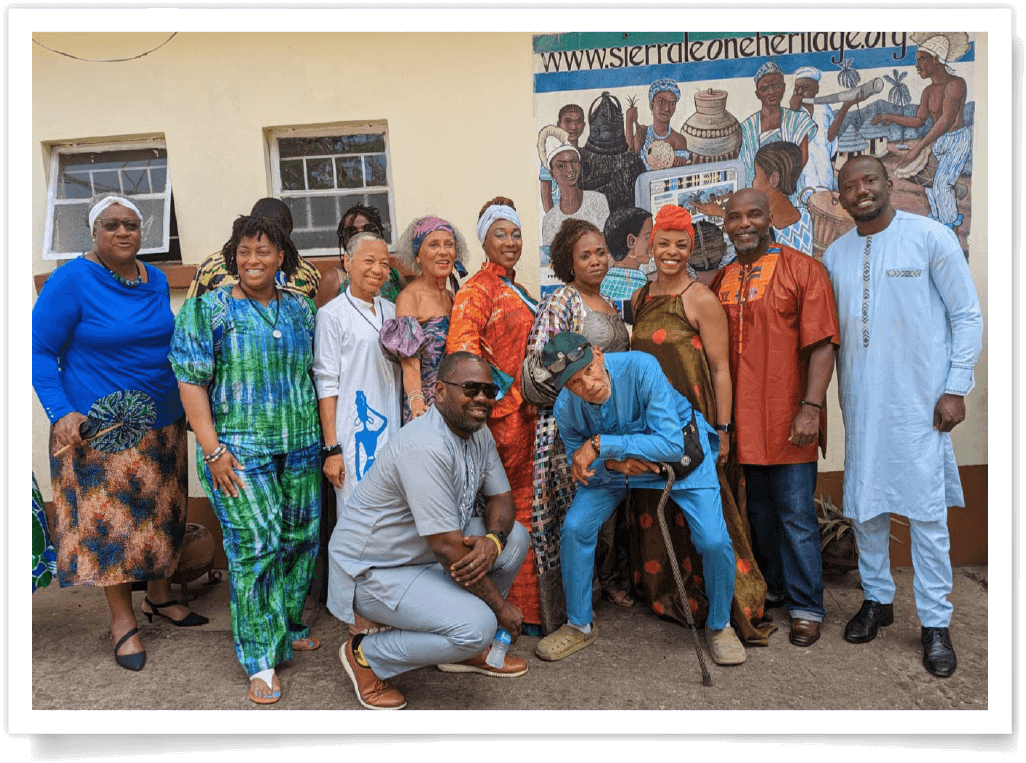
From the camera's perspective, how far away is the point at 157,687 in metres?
3.48

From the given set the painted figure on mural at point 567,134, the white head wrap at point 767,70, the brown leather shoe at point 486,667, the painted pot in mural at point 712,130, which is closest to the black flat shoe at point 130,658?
the brown leather shoe at point 486,667

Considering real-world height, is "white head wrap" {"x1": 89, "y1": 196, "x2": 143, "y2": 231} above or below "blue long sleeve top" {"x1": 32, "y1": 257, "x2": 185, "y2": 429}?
above

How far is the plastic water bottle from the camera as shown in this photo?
11.3 ft

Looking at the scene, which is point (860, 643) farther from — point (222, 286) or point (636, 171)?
point (222, 286)

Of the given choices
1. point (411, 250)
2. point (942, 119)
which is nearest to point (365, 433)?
point (411, 250)

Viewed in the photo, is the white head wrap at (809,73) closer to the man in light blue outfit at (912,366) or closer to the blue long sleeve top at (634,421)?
the man in light blue outfit at (912,366)

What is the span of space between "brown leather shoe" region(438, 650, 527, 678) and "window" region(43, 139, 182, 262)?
3.38 m

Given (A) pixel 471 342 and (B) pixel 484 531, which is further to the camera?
(A) pixel 471 342

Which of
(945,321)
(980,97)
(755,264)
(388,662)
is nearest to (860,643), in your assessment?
(945,321)

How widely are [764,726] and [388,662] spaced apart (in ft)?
5.12

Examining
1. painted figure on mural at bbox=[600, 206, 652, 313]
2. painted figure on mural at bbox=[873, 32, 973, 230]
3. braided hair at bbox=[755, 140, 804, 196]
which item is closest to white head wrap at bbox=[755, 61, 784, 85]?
braided hair at bbox=[755, 140, 804, 196]

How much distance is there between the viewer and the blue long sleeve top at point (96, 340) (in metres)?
3.46

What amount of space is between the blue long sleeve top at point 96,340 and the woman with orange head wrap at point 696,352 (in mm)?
2354

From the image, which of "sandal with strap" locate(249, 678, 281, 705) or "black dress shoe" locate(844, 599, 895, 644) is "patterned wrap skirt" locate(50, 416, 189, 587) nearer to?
"sandal with strap" locate(249, 678, 281, 705)
